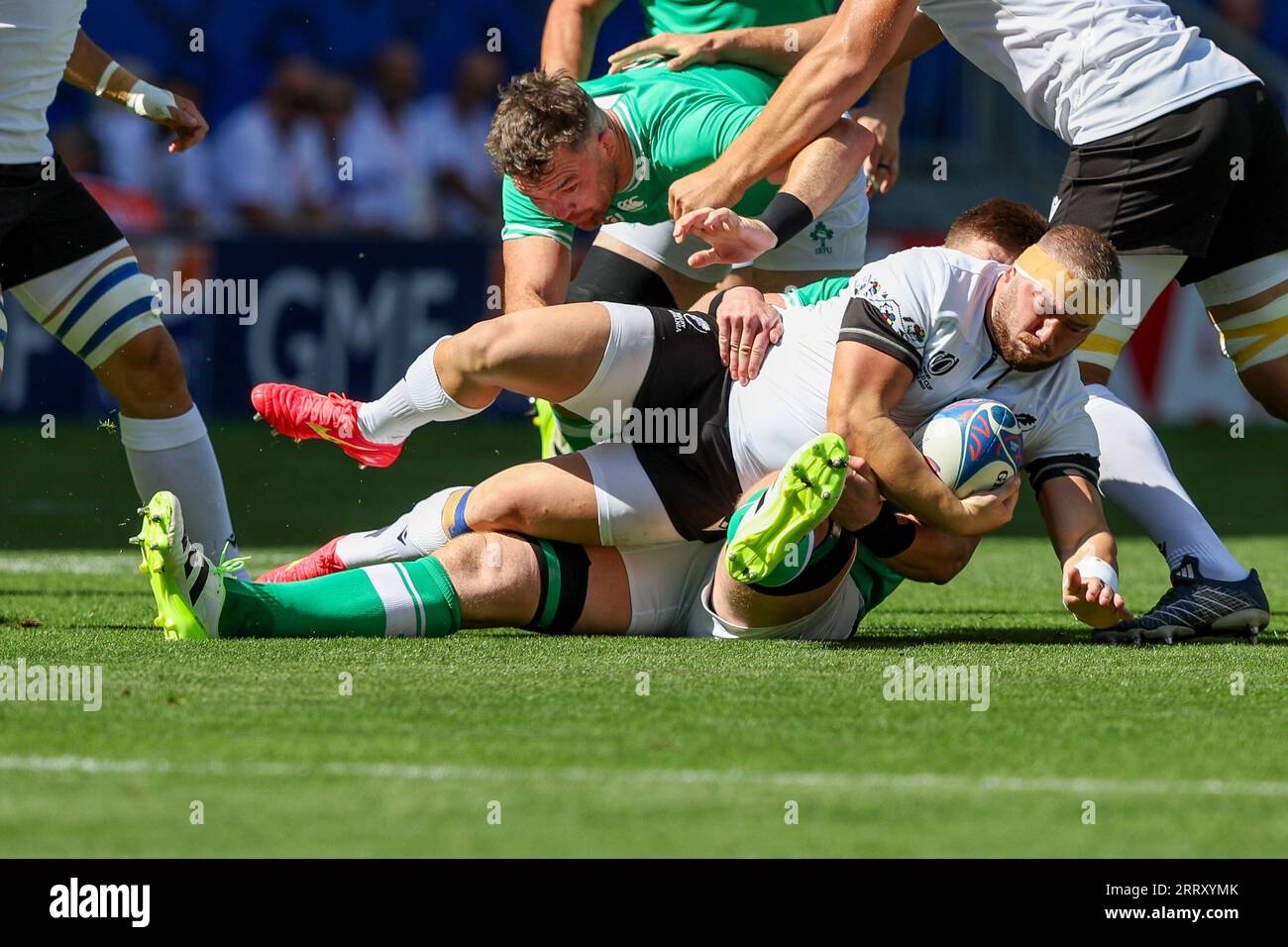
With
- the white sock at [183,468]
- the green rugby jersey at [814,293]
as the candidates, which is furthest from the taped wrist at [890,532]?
the white sock at [183,468]

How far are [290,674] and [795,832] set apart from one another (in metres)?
1.46

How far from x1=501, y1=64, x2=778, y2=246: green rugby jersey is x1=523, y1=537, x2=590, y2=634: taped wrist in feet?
3.50

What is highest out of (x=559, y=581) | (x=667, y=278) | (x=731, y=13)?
(x=731, y=13)

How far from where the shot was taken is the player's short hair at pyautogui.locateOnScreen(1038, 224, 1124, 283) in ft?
13.6

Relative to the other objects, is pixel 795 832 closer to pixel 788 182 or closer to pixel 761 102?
pixel 788 182

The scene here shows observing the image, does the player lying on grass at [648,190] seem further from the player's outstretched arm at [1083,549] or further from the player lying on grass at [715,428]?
the player's outstretched arm at [1083,549]

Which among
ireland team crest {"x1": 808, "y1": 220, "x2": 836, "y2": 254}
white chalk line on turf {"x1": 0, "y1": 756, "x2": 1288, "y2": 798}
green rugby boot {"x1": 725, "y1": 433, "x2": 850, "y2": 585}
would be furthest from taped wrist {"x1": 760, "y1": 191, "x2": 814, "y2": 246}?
white chalk line on turf {"x1": 0, "y1": 756, "x2": 1288, "y2": 798}

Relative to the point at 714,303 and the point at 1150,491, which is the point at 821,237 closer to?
the point at 714,303

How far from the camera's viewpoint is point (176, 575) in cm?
402

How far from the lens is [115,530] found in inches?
294

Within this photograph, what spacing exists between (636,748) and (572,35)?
3.37 meters

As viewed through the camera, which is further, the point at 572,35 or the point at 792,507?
the point at 572,35

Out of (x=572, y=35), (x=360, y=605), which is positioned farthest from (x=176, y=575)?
(x=572, y=35)

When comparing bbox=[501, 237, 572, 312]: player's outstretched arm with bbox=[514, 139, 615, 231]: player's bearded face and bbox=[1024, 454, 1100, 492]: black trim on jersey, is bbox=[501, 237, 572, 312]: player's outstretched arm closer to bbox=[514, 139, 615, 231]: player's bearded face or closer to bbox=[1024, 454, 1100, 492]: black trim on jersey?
bbox=[514, 139, 615, 231]: player's bearded face
